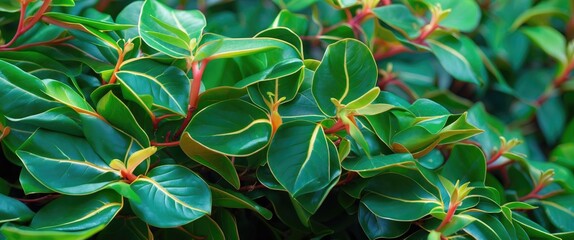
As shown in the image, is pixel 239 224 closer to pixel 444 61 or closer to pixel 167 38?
pixel 167 38

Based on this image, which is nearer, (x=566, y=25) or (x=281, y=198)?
(x=281, y=198)

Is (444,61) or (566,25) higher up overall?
(444,61)

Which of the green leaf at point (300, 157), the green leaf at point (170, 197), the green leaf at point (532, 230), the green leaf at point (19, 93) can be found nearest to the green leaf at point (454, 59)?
the green leaf at point (532, 230)

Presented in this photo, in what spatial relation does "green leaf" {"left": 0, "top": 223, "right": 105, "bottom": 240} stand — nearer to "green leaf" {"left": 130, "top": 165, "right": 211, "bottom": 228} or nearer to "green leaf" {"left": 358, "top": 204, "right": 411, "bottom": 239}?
"green leaf" {"left": 130, "top": 165, "right": 211, "bottom": 228}

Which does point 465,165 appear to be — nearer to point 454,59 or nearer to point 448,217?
point 448,217

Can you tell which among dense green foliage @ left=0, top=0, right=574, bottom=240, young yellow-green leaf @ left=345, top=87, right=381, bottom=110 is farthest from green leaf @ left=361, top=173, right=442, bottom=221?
young yellow-green leaf @ left=345, top=87, right=381, bottom=110

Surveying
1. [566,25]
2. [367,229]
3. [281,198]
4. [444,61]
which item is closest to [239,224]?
[281,198]
